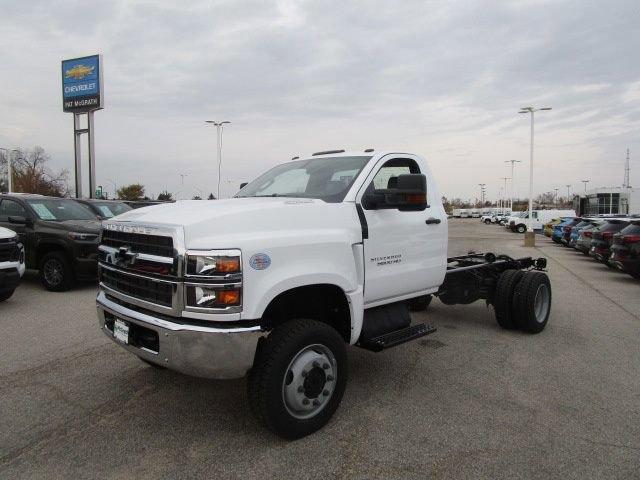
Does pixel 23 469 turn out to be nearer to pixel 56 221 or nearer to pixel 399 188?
pixel 399 188

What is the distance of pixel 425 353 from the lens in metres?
5.48

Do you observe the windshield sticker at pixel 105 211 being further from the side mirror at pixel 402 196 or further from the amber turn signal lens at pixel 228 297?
the amber turn signal lens at pixel 228 297

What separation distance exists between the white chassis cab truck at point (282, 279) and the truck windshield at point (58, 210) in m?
6.85

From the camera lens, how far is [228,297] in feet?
10.0

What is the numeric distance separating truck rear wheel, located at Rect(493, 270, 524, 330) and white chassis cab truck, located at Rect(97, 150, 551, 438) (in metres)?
2.07

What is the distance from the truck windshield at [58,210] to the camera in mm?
9797

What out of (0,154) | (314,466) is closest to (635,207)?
(314,466)

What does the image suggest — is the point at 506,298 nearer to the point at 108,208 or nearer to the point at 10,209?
the point at 10,209

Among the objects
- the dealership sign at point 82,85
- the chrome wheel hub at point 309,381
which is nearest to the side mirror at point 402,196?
the chrome wheel hub at point 309,381

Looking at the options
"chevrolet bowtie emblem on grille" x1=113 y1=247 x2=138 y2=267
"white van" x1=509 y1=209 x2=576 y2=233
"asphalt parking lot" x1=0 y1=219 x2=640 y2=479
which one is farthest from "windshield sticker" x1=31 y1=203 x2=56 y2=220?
"white van" x1=509 y1=209 x2=576 y2=233

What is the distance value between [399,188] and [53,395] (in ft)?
11.1

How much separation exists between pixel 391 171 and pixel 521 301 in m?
2.82

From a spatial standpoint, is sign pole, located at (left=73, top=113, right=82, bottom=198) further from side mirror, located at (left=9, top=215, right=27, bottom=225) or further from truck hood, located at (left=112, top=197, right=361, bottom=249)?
truck hood, located at (left=112, top=197, right=361, bottom=249)

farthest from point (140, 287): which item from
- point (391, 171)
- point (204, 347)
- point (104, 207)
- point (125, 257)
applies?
point (104, 207)
